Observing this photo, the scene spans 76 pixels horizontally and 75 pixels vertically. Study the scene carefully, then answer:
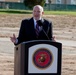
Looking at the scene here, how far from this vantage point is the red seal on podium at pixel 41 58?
8.38 m

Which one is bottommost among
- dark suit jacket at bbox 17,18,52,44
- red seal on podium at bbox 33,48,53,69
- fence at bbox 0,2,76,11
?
fence at bbox 0,2,76,11

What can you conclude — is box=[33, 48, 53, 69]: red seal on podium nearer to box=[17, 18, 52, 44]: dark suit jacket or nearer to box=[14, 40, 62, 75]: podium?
box=[14, 40, 62, 75]: podium

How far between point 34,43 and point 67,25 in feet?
109

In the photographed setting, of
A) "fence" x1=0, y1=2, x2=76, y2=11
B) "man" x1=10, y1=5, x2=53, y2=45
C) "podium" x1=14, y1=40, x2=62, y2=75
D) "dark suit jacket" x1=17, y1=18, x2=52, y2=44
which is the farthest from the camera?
"fence" x1=0, y1=2, x2=76, y2=11

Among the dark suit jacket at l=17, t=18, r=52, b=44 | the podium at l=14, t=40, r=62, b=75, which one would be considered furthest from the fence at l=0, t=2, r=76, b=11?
the podium at l=14, t=40, r=62, b=75

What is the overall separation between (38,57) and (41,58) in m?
0.06

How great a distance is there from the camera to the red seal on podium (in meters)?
8.38

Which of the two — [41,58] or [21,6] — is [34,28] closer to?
[41,58]

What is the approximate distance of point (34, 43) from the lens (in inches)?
330

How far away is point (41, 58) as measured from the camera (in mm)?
8367

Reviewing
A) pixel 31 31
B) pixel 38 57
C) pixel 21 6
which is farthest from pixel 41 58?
pixel 21 6

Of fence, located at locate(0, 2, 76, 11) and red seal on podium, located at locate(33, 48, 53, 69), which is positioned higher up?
red seal on podium, located at locate(33, 48, 53, 69)

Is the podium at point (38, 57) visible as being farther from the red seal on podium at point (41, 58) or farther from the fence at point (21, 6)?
the fence at point (21, 6)

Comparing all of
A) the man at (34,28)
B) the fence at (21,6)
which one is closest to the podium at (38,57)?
the man at (34,28)
